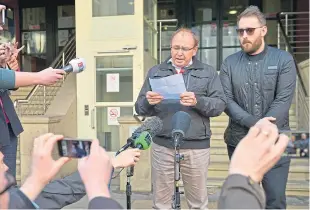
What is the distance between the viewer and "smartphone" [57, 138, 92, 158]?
1.29 metres

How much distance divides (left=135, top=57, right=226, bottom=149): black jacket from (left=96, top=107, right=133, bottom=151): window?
3.41m

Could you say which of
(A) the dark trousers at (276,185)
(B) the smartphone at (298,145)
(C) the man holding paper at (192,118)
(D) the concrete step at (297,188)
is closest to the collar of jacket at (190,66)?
(C) the man holding paper at (192,118)

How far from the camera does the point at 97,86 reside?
6488 millimetres

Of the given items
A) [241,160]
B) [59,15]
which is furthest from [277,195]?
[59,15]

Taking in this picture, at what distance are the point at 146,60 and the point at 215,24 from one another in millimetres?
4643

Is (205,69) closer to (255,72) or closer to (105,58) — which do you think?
(255,72)

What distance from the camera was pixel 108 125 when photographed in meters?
6.46

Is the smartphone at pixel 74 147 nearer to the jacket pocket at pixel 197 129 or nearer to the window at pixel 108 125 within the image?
the jacket pocket at pixel 197 129

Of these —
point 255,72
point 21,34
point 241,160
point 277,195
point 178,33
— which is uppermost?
point 21,34

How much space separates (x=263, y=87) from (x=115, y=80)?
3988mm

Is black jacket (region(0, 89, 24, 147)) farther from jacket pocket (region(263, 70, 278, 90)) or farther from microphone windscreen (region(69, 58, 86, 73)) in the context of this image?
jacket pocket (region(263, 70, 278, 90))

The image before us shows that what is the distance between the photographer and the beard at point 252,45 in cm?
281

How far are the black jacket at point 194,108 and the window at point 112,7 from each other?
3.81m

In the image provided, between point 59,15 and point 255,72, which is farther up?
point 59,15
